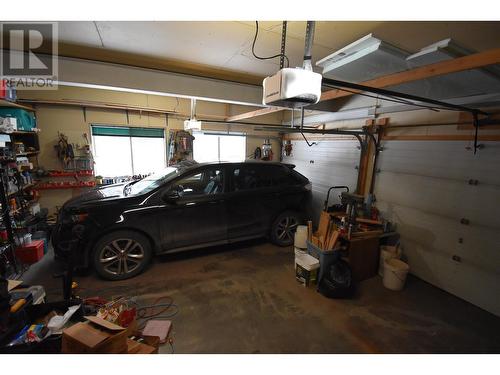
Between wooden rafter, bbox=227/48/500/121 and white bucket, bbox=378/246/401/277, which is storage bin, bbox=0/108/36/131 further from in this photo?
white bucket, bbox=378/246/401/277

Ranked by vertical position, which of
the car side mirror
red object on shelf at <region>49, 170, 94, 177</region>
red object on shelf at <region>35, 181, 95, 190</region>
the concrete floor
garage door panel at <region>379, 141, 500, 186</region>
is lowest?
the concrete floor

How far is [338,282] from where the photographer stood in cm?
254

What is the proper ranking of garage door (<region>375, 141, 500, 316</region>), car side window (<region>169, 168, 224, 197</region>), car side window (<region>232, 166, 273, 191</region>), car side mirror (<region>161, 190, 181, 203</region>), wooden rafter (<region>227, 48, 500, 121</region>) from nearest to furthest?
wooden rafter (<region>227, 48, 500, 121</region>), garage door (<region>375, 141, 500, 316</region>), car side mirror (<region>161, 190, 181, 203</region>), car side window (<region>169, 168, 224, 197</region>), car side window (<region>232, 166, 273, 191</region>)

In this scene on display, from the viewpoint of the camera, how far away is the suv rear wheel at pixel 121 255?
8.53 ft

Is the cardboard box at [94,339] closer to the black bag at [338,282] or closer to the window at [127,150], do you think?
the black bag at [338,282]

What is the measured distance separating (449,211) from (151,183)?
396cm

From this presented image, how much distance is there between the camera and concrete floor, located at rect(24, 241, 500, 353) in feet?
6.32

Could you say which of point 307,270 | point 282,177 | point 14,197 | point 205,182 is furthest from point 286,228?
point 14,197

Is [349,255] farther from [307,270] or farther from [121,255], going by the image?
[121,255]

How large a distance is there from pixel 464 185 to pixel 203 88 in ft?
11.8

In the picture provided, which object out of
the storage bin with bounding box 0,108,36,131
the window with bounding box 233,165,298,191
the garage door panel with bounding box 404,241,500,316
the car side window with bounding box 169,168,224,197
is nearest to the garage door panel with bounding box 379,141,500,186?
the garage door panel with bounding box 404,241,500,316

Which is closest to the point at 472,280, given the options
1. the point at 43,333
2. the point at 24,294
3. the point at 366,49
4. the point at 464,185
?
the point at 464,185

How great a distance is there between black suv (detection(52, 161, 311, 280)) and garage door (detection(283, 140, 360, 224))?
0.79 meters

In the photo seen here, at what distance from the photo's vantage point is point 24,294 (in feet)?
5.82
